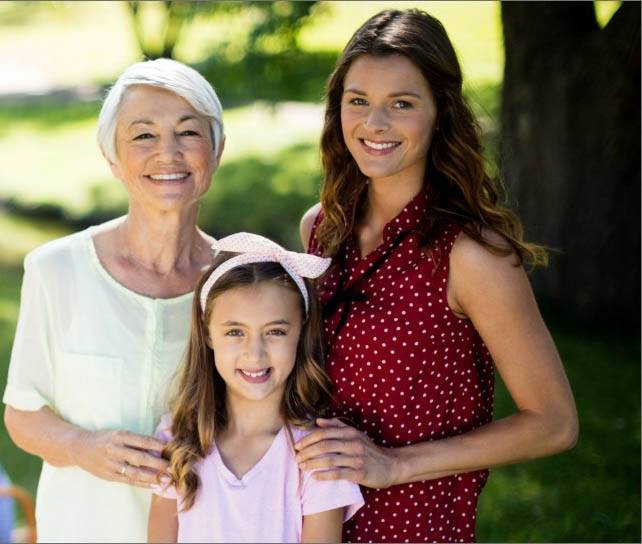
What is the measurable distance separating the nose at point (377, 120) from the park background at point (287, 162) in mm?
399

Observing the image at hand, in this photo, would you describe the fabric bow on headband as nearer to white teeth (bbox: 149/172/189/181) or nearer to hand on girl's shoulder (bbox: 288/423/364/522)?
white teeth (bbox: 149/172/189/181)

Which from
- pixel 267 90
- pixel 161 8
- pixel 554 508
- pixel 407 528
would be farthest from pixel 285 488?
pixel 161 8

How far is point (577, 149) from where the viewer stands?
6410 millimetres

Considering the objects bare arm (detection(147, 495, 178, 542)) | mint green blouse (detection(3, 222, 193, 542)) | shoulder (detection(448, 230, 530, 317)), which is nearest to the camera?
shoulder (detection(448, 230, 530, 317))

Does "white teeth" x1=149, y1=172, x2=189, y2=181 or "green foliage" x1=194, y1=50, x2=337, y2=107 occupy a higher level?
"green foliage" x1=194, y1=50, x2=337, y2=107

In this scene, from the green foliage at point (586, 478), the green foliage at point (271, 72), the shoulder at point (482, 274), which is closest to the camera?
the shoulder at point (482, 274)

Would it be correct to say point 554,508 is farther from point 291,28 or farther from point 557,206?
point 291,28

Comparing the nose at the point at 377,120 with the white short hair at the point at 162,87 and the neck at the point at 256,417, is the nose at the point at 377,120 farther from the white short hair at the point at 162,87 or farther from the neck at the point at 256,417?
the neck at the point at 256,417

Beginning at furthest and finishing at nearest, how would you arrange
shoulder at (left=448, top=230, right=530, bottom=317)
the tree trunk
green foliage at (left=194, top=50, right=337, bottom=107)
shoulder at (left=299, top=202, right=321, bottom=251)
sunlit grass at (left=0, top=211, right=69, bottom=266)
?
sunlit grass at (left=0, top=211, right=69, bottom=266), green foliage at (left=194, top=50, right=337, bottom=107), the tree trunk, shoulder at (left=299, top=202, right=321, bottom=251), shoulder at (left=448, top=230, right=530, bottom=317)

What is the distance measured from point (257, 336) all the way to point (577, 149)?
13.8 feet

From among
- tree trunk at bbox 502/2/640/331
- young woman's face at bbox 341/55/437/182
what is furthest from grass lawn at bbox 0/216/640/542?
young woman's face at bbox 341/55/437/182

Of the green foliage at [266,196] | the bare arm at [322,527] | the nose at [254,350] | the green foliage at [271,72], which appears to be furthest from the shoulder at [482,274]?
the green foliage at [266,196]

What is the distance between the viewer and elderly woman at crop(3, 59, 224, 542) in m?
2.81

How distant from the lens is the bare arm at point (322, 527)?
2.60 metres
